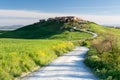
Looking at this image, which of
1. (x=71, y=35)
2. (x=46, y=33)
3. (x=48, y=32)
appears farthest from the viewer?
(x=48, y=32)

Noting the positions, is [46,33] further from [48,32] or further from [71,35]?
[71,35]

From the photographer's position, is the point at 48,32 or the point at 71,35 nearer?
the point at 71,35

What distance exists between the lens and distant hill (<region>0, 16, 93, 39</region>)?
168 metres

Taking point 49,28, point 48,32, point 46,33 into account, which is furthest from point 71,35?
point 49,28

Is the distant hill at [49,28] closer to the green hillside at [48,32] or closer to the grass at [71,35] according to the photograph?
the green hillside at [48,32]

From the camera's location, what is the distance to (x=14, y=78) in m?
29.4

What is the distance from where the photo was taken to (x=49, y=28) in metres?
180

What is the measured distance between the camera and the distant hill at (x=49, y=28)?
167875mm

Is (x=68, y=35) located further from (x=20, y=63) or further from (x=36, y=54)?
(x=20, y=63)

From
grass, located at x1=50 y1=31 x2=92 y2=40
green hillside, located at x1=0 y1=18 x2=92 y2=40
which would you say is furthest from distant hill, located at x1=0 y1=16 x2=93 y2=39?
grass, located at x1=50 y1=31 x2=92 y2=40

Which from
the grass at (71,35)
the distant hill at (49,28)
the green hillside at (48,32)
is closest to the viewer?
the grass at (71,35)

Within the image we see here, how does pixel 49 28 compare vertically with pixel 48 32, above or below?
above

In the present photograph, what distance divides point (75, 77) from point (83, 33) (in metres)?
128

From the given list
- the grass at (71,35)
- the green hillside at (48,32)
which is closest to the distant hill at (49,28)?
the green hillside at (48,32)
